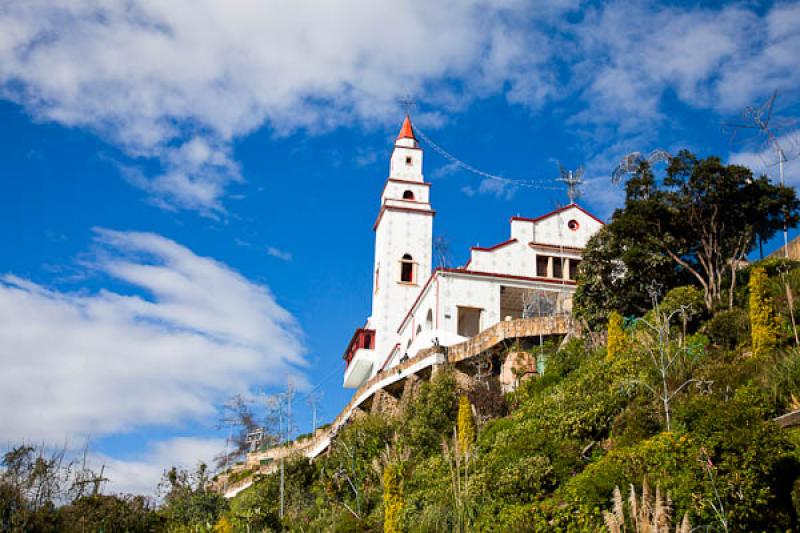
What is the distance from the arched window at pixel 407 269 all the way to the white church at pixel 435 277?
57 millimetres

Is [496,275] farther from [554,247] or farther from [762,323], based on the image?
[762,323]

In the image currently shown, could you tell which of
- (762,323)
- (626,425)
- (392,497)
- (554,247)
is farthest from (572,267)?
(392,497)

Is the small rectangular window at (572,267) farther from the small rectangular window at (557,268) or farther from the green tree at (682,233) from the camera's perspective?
the green tree at (682,233)

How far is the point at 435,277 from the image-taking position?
43.4 m

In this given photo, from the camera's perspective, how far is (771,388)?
839 inches

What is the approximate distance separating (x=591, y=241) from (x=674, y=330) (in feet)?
23.4

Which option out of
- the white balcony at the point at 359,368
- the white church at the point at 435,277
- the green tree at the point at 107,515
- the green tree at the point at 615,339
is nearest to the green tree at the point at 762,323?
the green tree at the point at 615,339

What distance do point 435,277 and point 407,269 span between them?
10852 millimetres

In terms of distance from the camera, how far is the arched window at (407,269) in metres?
53.8

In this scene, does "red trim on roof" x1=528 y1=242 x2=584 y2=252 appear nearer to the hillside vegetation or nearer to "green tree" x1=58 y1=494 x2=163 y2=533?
the hillside vegetation

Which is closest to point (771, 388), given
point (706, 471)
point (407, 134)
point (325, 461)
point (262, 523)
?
point (706, 471)

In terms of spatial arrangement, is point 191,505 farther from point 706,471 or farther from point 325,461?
point 706,471

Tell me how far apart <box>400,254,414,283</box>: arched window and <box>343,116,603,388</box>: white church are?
57mm

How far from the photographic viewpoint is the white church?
142ft
